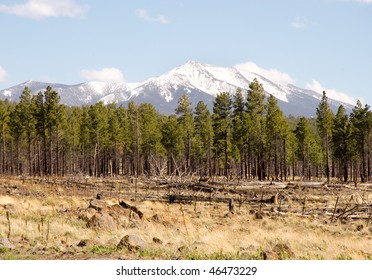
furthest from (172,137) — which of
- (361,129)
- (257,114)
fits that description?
(361,129)

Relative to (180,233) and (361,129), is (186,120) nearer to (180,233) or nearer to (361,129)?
(361,129)

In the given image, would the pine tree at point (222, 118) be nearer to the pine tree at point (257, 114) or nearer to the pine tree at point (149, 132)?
the pine tree at point (257, 114)

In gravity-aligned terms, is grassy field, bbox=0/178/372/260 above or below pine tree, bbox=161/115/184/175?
below

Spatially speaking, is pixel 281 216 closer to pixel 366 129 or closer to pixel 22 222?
pixel 22 222

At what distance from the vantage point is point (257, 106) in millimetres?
66562

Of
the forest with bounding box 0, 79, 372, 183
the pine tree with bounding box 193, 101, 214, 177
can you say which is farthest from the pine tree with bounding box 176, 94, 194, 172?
the pine tree with bounding box 193, 101, 214, 177

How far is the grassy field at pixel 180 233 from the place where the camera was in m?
12.2

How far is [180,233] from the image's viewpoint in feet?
55.7

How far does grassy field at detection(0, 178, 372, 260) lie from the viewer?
12250 mm

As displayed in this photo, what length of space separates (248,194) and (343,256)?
22.4 metres

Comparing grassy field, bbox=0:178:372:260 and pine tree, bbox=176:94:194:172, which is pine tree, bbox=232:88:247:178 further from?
grassy field, bbox=0:178:372:260

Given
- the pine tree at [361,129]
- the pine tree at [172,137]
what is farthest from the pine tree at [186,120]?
the pine tree at [361,129]
